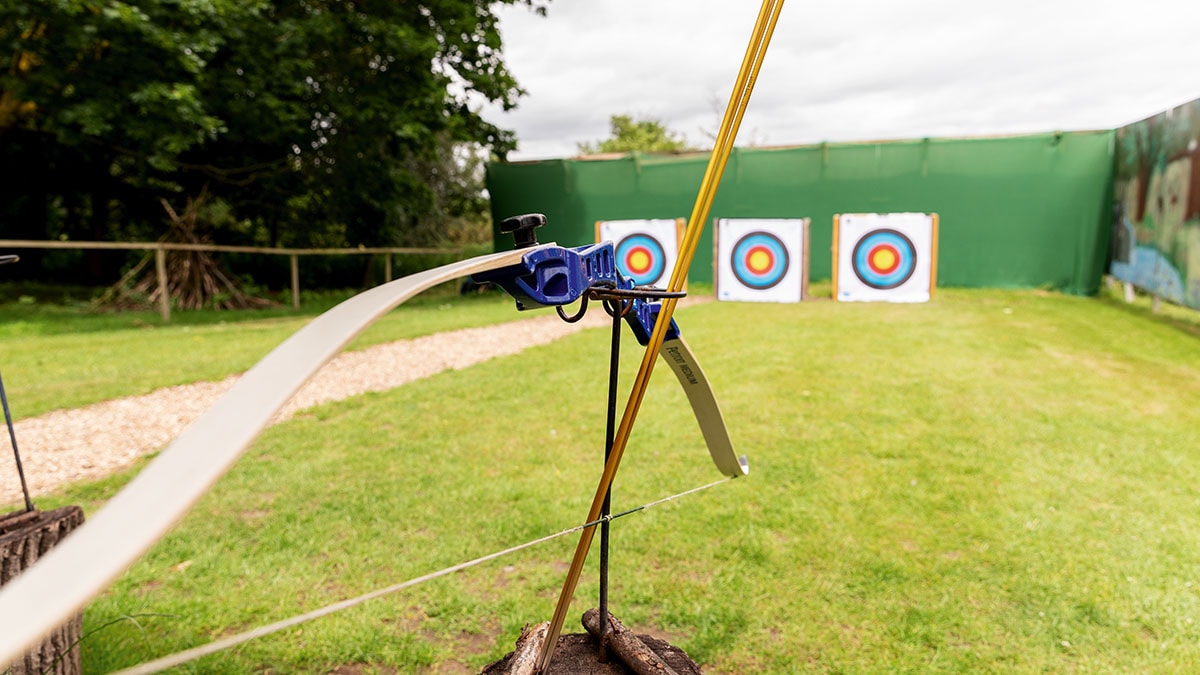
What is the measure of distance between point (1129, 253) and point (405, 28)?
6.84 meters

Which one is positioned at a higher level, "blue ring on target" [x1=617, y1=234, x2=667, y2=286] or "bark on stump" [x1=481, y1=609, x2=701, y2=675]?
"blue ring on target" [x1=617, y1=234, x2=667, y2=286]

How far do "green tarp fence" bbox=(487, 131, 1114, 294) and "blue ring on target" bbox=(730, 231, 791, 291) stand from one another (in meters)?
1.65

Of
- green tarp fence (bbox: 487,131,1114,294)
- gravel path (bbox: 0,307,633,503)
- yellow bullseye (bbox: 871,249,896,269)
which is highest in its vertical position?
green tarp fence (bbox: 487,131,1114,294)

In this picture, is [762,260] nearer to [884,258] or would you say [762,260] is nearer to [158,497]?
[884,258]

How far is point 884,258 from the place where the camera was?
20.6 feet

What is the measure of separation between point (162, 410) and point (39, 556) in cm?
226

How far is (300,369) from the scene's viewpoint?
444mm

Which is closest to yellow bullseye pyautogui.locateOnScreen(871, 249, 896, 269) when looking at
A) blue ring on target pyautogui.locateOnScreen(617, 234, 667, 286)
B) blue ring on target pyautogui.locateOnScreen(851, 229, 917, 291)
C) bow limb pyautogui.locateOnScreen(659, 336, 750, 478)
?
blue ring on target pyautogui.locateOnScreen(851, 229, 917, 291)

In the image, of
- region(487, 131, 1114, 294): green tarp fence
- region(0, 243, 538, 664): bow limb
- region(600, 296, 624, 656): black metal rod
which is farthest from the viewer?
region(487, 131, 1114, 294): green tarp fence

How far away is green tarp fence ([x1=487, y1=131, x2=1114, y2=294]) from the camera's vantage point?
730 centimetres

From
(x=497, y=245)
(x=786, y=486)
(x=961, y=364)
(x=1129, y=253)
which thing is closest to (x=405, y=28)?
(x=497, y=245)

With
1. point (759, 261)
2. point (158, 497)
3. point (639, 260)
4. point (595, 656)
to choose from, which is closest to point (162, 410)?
point (595, 656)

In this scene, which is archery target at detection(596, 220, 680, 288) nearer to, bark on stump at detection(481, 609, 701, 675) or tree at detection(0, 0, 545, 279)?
tree at detection(0, 0, 545, 279)

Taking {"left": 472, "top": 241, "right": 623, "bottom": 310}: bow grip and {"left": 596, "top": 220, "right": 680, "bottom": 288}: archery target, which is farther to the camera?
{"left": 596, "top": 220, "right": 680, "bottom": 288}: archery target
